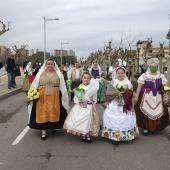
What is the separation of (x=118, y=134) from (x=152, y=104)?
135 cm

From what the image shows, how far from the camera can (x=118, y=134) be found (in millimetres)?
5984

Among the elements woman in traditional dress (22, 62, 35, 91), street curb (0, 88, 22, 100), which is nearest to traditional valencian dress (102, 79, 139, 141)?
street curb (0, 88, 22, 100)

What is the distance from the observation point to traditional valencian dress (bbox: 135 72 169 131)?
6.84 metres

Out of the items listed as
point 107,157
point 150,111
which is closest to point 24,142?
point 107,157

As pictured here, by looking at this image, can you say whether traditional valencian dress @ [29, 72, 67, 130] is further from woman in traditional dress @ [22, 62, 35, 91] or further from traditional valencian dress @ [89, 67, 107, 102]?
woman in traditional dress @ [22, 62, 35, 91]

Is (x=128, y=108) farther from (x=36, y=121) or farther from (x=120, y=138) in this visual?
(x=36, y=121)

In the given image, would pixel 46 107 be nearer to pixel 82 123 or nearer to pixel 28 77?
pixel 82 123

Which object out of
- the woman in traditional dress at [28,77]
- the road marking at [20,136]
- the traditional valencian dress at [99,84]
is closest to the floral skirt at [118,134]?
the road marking at [20,136]

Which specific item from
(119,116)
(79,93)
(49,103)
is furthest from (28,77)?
(119,116)

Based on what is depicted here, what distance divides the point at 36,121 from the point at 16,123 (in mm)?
1971

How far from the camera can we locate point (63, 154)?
5.42 meters

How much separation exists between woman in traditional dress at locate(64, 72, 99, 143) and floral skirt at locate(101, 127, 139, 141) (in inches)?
7.4

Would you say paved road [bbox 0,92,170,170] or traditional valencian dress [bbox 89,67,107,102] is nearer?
paved road [bbox 0,92,170,170]

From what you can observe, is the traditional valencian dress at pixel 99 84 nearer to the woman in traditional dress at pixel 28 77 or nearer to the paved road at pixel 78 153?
the woman in traditional dress at pixel 28 77
